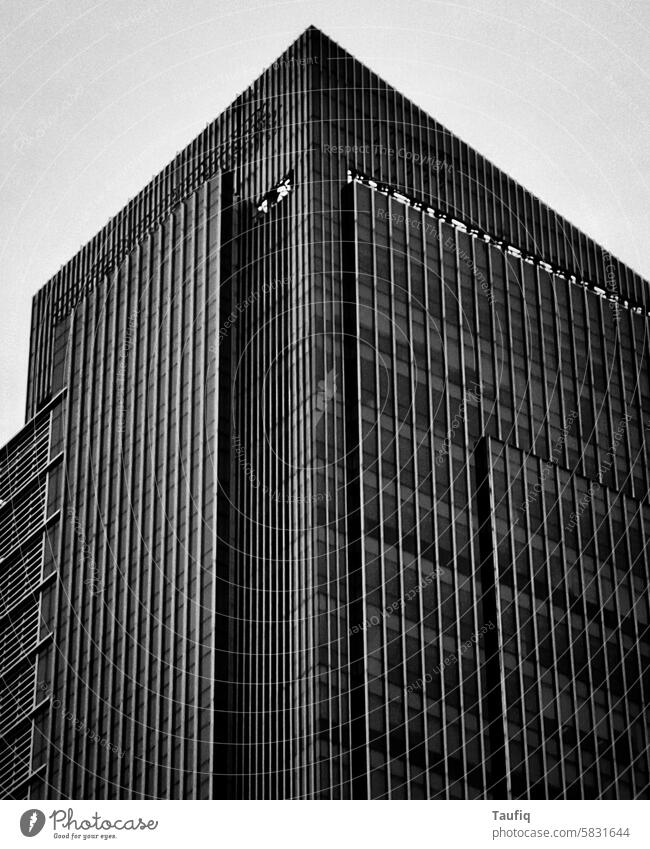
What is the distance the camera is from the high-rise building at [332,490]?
114438 mm

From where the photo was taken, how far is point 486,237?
5507 inches

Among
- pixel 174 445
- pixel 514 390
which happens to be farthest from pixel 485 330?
pixel 174 445

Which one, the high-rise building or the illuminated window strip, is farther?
the illuminated window strip

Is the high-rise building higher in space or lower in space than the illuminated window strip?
lower

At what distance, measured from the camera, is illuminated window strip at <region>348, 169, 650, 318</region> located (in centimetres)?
13175

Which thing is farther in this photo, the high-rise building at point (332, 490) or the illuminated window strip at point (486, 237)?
the illuminated window strip at point (486, 237)

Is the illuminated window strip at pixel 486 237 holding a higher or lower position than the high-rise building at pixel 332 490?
higher

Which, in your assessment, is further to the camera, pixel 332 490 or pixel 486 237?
pixel 486 237

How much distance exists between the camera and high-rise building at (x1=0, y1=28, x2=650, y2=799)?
375ft

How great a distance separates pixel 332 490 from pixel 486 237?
2953 centimetres

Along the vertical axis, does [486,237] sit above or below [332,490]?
above

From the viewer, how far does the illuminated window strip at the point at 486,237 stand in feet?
432

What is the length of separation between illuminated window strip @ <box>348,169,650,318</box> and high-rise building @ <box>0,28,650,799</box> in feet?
0.95

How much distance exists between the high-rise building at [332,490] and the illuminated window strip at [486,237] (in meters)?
0.29
